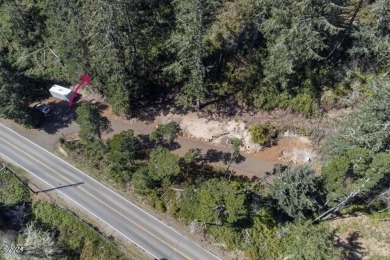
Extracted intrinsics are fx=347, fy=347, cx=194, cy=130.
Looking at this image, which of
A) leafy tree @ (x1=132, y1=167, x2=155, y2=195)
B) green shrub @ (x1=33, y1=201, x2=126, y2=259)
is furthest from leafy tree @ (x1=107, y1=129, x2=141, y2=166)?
green shrub @ (x1=33, y1=201, x2=126, y2=259)

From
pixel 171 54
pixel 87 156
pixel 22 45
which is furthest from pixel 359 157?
pixel 22 45

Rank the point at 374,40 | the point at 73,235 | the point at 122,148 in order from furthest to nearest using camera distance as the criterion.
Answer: the point at 73,235 → the point at 122,148 → the point at 374,40

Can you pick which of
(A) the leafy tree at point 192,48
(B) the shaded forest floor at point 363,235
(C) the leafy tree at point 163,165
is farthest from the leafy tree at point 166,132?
(B) the shaded forest floor at point 363,235

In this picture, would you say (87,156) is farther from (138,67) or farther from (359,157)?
(359,157)

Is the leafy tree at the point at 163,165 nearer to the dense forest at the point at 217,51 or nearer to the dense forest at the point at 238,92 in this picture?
the dense forest at the point at 238,92

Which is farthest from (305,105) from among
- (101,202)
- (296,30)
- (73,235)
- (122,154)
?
(73,235)

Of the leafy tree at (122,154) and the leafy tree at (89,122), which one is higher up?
the leafy tree at (89,122)

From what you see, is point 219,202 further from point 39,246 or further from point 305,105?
point 39,246
